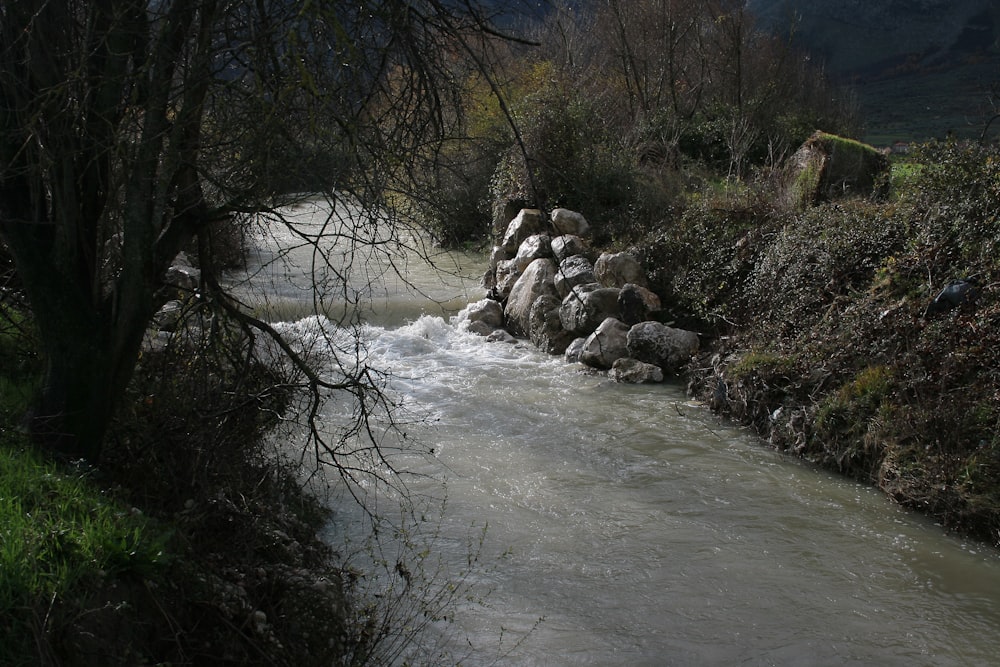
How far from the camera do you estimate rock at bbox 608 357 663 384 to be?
10.9 m

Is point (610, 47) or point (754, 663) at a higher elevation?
point (610, 47)

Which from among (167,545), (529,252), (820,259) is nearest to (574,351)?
(529,252)

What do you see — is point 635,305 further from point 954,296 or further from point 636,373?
point 954,296

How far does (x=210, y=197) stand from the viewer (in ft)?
16.1

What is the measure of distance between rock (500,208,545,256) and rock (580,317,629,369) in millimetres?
3966

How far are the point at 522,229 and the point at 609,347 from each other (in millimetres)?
4496

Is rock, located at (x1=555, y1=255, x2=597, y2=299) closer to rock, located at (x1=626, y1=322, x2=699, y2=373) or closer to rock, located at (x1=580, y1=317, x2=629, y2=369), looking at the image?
rock, located at (x1=580, y1=317, x2=629, y2=369)

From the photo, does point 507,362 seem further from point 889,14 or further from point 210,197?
point 889,14

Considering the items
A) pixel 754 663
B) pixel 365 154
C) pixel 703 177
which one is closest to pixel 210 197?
pixel 365 154

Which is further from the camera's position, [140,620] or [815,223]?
[815,223]

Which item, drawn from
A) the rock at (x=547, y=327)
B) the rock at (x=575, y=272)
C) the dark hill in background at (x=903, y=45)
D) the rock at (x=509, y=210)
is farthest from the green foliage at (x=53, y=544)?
the dark hill in background at (x=903, y=45)

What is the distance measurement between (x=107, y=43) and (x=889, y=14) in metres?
64.5

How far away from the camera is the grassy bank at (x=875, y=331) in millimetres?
7125

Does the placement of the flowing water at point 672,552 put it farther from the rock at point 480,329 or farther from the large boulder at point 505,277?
the large boulder at point 505,277
